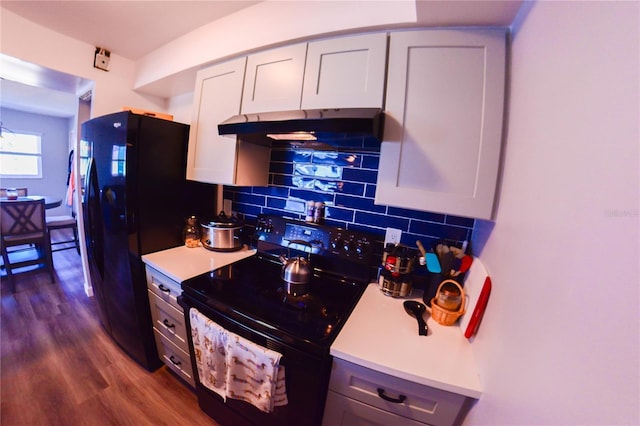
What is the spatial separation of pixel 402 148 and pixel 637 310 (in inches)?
30.0

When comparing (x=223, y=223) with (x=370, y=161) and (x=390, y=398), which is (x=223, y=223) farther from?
(x=390, y=398)

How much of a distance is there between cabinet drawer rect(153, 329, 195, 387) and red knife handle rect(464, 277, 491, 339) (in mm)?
1536

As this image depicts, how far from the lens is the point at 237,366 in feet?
3.06

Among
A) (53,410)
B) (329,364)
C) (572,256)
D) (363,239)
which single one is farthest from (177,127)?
(572,256)

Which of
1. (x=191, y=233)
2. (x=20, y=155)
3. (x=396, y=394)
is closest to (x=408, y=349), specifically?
(x=396, y=394)

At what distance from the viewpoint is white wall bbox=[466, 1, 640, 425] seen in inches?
12.3

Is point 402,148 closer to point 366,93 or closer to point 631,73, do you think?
point 366,93

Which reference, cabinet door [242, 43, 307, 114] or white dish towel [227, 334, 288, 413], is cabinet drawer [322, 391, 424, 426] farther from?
cabinet door [242, 43, 307, 114]

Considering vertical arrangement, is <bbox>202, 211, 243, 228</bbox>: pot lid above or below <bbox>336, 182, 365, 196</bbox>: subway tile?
below

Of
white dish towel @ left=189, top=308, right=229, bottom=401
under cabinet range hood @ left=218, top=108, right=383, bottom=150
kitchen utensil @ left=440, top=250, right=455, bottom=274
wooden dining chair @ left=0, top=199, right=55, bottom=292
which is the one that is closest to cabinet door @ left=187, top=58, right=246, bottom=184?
under cabinet range hood @ left=218, top=108, right=383, bottom=150

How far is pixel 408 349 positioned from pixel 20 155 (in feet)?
25.5

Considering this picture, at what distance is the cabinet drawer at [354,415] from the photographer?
789mm

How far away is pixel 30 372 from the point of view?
1460 mm

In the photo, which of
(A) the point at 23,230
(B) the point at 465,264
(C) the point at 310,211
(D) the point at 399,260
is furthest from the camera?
(A) the point at 23,230
